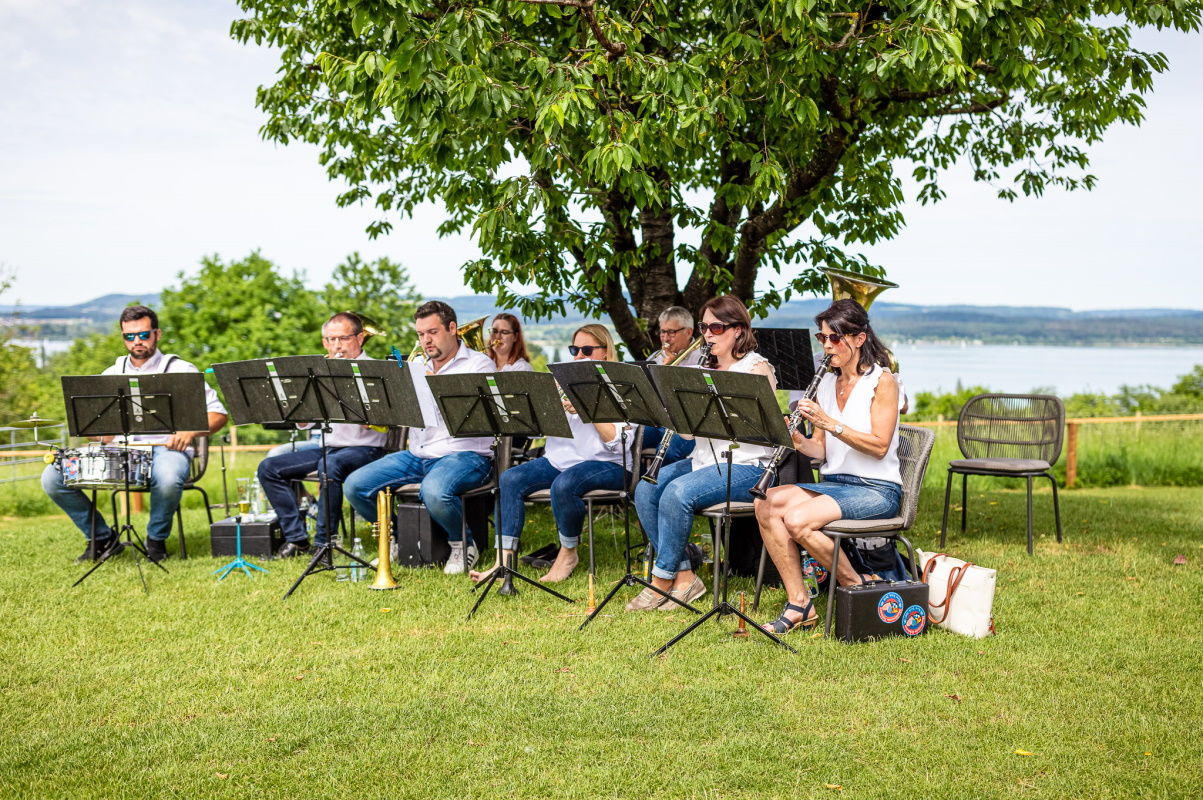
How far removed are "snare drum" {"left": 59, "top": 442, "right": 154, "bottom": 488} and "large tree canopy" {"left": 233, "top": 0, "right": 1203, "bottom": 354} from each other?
2.85 meters

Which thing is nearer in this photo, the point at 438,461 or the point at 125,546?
the point at 438,461

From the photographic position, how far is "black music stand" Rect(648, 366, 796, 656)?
5.02 metres

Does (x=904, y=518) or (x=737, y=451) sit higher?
(x=737, y=451)

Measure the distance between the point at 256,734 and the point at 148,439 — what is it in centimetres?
440

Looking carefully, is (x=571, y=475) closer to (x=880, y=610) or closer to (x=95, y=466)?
(x=880, y=610)

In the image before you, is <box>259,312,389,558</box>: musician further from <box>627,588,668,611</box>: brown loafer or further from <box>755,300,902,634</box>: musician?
<box>755,300,902,634</box>: musician

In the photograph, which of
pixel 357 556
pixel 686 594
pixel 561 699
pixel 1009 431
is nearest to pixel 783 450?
pixel 686 594

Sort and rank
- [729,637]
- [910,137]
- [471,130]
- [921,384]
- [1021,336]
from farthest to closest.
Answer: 1. [1021,336]
2. [921,384]
3. [910,137]
4. [471,130]
5. [729,637]

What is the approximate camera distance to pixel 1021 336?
189ft

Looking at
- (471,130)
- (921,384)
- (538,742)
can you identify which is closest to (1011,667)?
(538,742)

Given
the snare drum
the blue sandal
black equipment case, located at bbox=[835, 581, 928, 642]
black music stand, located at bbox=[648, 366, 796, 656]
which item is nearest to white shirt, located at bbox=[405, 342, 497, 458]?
the snare drum

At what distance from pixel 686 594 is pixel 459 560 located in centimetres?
174

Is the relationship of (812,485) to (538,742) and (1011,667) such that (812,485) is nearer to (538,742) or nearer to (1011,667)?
(1011,667)

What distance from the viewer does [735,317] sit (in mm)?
6184
